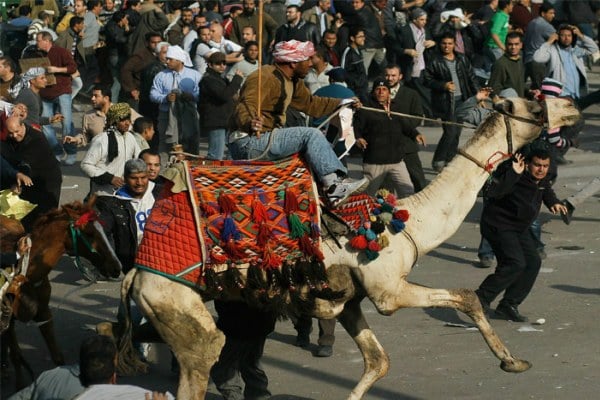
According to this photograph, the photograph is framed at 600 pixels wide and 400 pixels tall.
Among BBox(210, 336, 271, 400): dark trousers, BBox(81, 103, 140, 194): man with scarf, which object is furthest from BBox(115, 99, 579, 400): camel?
BBox(81, 103, 140, 194): man with scarf

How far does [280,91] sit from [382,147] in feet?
17.1

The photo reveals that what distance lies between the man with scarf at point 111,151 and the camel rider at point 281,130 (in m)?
3.84

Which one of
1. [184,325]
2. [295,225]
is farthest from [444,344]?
[184,325]

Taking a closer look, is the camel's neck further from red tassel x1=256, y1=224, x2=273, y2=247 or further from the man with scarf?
the man with scarf

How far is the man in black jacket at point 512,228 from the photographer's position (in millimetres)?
11852

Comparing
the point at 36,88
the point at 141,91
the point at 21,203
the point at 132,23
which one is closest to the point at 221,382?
the point at 21,203

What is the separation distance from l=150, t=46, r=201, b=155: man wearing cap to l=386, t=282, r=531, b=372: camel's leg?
30.6 feet

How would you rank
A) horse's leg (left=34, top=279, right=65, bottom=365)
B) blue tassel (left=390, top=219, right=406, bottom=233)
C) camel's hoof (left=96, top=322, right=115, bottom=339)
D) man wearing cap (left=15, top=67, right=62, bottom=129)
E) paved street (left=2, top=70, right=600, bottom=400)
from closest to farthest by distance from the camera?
blue tassel (left=390, top=219, right=406, bottom=233)
camel's hoof (left=96, top=322, right=115, bottom=339)
paved street (left=2, top=70, right=600, bottom=400)
horse's leg (left=34, top=279, right=65, bottom=365)
man wearing cap (left=15, top=67, right=62, bottom=129)

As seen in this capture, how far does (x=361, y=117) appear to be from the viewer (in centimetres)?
1473

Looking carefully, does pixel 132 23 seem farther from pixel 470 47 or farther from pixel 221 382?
pixel 221 382

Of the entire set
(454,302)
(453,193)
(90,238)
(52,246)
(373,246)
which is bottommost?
(52,246)

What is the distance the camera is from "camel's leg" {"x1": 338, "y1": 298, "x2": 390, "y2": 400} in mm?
9227

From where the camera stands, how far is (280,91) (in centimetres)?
941

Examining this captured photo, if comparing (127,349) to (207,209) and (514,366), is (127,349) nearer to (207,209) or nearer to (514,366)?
(207,209)
